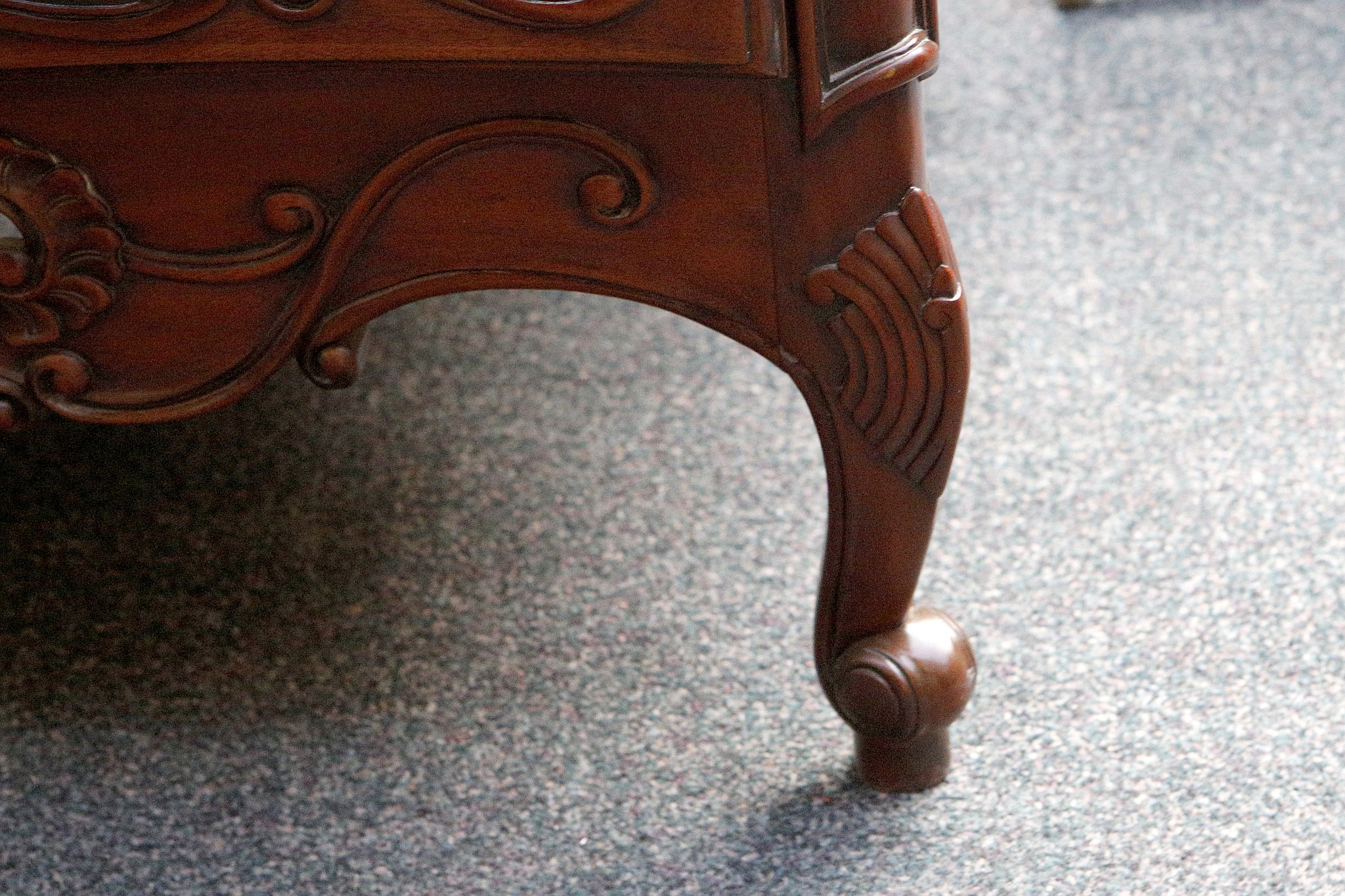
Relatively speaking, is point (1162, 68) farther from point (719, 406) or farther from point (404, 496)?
point (404, 496)

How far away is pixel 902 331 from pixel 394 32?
10.2 inches

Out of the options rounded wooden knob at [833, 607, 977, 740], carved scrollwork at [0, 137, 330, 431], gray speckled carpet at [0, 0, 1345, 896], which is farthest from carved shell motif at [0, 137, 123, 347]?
rounded wooden knob at [833, 607, 977, 740]

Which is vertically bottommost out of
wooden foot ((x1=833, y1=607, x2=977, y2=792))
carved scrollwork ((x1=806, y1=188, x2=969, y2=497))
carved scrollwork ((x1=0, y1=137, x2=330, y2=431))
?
wooden foot ((x1=833, y1=607, x2=977, y2=792))

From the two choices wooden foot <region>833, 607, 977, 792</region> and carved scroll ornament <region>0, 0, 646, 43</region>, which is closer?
carved scroll ornament <region>0, 0, 646, 43</region>

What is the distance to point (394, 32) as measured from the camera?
24.1 inches

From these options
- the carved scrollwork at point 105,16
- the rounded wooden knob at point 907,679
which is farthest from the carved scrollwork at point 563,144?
the rounded wooden knob at point 907,679

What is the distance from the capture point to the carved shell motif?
651 millimetres

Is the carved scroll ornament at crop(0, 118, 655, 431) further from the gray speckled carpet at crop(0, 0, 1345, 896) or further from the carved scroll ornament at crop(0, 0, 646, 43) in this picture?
the gray speckled carpet at crop(0, 0, 1345, 896)

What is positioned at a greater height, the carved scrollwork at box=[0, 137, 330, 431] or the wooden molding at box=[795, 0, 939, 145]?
the wooden molding at box=[795, 0, 939, 145]

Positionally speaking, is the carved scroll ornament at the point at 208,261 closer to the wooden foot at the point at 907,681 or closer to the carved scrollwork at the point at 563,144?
the carved scrollwork at the point at 563,144

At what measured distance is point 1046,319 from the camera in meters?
1.26

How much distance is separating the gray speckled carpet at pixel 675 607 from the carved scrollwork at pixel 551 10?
420 millimetres

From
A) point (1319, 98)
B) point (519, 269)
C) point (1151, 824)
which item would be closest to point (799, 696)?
point (1151, 824)

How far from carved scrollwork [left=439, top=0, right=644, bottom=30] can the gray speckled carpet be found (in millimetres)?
420
